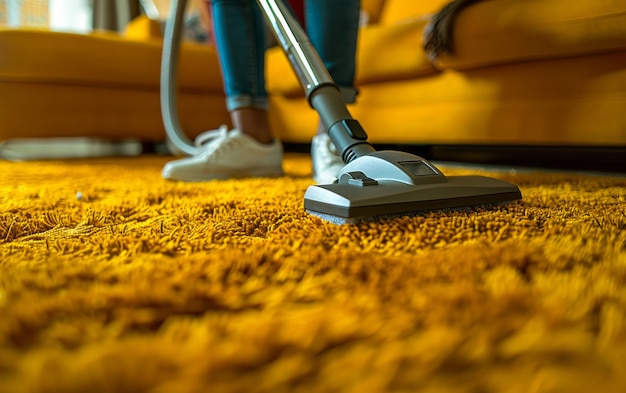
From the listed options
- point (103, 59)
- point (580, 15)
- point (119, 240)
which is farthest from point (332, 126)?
point (103, 59)

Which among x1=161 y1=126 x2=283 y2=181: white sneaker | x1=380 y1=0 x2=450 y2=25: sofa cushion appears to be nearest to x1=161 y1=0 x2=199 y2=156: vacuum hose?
x1=161 y1=126 x2=283 y2=181: white sneaker

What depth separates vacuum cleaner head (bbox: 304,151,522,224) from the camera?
525 millimetres

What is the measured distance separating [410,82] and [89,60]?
1.11m

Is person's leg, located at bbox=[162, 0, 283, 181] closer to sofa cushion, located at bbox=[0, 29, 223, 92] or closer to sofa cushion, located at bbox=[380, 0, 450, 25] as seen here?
sofa cushion, located at bbox=[0, 29, 223, 92]

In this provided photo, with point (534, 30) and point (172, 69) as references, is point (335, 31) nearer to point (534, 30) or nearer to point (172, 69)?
point (534, 30)

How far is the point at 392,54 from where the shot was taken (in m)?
1.42

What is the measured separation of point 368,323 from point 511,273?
137 mm

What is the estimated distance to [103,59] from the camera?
1761 mm

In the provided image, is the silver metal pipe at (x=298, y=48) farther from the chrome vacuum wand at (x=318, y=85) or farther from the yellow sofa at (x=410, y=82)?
the yellow sofa at (x=410, y=82)

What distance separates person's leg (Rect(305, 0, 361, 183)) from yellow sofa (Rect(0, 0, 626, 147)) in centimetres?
36

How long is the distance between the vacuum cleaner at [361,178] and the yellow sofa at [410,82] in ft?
1.80

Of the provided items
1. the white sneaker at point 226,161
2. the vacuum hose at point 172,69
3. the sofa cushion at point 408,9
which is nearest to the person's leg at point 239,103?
the white sneaker at point 226,161

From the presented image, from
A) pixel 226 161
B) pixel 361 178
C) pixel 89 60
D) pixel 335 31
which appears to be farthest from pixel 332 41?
pixel 89 60

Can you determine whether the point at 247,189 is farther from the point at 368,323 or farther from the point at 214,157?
the point at 368,323
